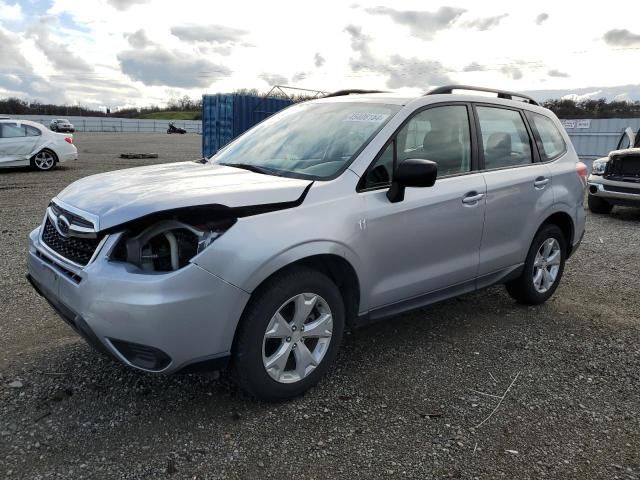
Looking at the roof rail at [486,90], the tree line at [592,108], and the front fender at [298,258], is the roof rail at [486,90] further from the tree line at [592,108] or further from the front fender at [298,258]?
the tree line at [592,108]

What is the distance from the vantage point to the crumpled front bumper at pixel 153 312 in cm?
258

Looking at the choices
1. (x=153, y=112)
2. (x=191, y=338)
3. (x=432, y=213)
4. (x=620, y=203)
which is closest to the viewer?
(x=191, y=338)

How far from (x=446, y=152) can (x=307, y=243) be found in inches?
60.4

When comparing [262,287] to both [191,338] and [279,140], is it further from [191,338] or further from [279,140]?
[279,140]

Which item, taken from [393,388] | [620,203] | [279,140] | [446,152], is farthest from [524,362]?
[620,203]

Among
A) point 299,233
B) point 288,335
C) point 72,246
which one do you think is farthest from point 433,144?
point 72,246

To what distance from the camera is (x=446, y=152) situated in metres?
3.95

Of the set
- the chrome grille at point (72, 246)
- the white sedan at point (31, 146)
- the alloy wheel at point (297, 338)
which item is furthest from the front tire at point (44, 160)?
the alloy wheel at point (297, 338)

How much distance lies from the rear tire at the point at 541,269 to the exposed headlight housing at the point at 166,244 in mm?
3022

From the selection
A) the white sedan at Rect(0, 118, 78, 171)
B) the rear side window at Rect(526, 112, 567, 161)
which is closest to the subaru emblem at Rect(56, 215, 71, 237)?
the rear side window at Rect(526, 112, 567, 161)

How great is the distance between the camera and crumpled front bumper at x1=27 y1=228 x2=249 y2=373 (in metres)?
2.58

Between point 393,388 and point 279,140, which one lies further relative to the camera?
point 279,140

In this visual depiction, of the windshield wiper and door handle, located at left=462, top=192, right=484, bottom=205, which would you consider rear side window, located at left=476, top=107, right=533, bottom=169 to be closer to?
door handle, located at left=462, top=192, right=484, bottom=205

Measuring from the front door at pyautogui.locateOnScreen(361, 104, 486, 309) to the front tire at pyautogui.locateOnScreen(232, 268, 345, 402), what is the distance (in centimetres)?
37
